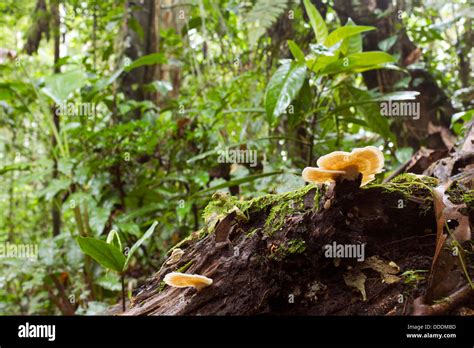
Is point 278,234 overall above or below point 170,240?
above

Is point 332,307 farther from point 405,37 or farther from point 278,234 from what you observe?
point 405,37

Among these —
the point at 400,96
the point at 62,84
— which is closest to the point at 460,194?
the point at 400,96

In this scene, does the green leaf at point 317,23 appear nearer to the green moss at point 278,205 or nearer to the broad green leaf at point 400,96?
the broad green leaf at point 400,96

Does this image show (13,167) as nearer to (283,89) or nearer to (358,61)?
(283,89)

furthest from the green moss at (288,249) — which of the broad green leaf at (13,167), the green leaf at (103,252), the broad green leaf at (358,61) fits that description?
the broad green leaf at (13,167)

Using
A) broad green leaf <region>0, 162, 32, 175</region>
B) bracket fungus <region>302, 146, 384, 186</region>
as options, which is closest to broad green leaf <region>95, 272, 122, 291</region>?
broad green leaf <region>0, 162, 32, 175</region>

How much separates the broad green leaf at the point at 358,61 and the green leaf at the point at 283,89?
0.09 metres

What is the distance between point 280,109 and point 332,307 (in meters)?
0.60

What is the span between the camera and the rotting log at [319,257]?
80 cm

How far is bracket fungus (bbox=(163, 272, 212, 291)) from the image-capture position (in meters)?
0.74

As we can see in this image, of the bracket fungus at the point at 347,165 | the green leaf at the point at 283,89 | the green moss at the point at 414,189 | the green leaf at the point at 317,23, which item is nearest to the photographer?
the bracket fungus at the point at 347,165

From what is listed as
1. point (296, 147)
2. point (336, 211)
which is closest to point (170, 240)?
point (296, 147)

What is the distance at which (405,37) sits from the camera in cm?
218

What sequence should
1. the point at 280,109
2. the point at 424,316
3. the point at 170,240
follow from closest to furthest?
the point at 424,316
the point at 280,109
the point at 170,240
